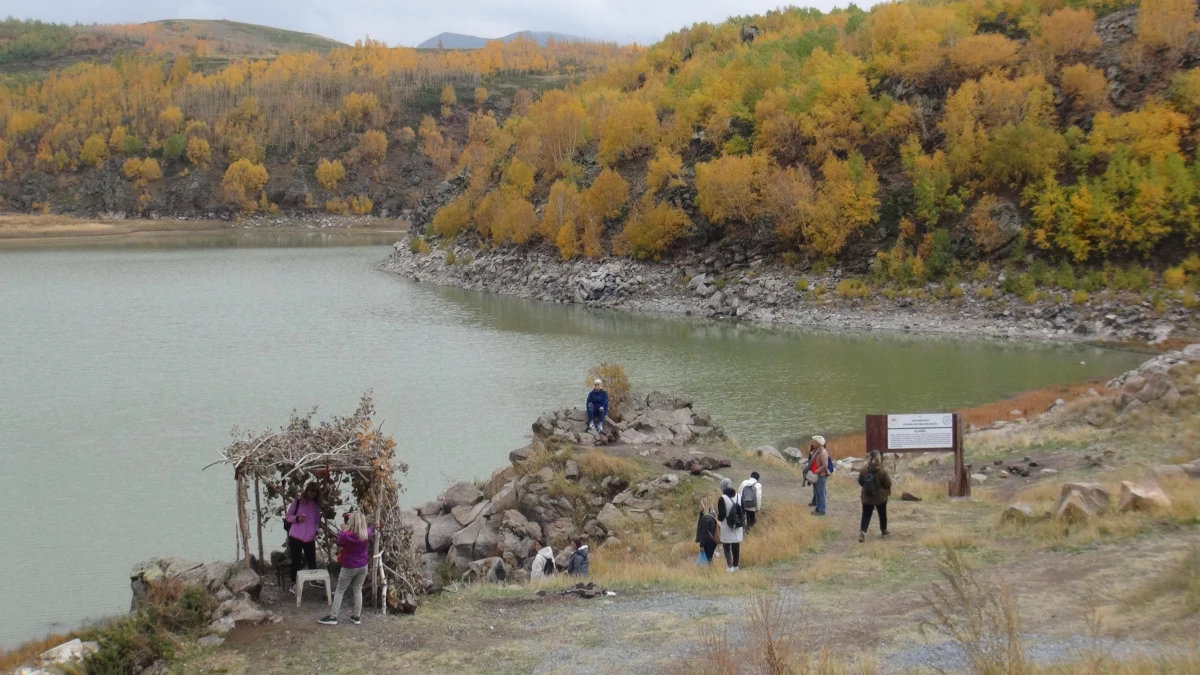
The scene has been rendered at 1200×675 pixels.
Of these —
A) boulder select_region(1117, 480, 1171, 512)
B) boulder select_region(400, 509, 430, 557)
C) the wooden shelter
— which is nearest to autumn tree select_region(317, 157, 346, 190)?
boulder select_region(400, 509, 430, 557)

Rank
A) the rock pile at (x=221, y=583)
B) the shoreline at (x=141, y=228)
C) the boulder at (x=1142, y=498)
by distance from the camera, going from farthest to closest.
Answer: the shoreline at (x=141, y=228)
the boulder at (x=1142, y=498)
the rock pile at (x=221, y=583)

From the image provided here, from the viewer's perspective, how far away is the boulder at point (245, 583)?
12.7m

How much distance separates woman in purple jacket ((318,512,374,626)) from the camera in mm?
12281

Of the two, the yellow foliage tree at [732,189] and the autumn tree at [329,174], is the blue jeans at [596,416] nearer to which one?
the yellow foliage tree at [732,189]

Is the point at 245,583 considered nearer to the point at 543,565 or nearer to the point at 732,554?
A: the point at 543,565

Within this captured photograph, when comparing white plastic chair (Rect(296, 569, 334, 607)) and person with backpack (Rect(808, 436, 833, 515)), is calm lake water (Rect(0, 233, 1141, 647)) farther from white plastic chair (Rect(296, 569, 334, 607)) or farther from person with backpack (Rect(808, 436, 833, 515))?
person with backpack (Rect(808, 436, 833, 515))

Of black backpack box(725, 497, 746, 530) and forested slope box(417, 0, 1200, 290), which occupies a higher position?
forested slope box(417, 0, 1200, 290)

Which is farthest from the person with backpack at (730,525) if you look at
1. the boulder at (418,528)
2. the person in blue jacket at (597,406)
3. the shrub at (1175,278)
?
the shrub at (1175,278)

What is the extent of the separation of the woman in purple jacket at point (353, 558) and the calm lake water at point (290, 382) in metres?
Result: 8.01

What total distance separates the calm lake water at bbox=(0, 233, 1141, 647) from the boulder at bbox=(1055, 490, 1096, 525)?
15.3 metres

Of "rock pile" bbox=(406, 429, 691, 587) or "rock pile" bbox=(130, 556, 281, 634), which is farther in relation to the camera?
"rock pile" bbox=(406, 429, 691, 587)

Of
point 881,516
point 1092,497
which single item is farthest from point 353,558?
point 1092,497

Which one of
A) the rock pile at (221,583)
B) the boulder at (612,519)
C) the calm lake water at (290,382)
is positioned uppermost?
the rock pile at (221,583)

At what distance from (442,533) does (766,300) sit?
1775 inches
